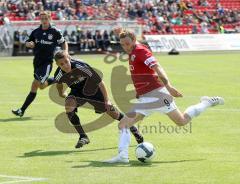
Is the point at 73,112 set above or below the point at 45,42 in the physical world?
above

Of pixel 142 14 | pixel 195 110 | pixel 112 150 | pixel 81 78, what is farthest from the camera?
pixel 142 14

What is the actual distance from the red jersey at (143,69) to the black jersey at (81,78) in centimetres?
140

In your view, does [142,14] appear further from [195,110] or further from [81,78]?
[195,110]

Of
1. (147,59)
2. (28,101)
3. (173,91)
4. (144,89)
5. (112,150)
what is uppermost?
(147,59)

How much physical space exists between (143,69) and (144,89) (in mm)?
379

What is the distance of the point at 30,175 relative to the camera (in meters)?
9.48

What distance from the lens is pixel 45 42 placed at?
16812 millimetres

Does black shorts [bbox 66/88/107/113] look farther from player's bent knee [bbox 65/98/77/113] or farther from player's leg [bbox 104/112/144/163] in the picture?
player's leg [bbox 104/112/144/163]

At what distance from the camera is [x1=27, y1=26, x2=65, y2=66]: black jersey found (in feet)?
54.9

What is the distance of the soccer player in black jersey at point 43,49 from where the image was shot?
16.7 m

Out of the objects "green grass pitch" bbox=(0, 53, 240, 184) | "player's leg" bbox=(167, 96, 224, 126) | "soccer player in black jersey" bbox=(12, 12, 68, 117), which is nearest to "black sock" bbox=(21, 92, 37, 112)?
"soccer player in black jersey" bbox=(12, 12, 68, 117)

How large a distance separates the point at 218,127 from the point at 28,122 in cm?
440

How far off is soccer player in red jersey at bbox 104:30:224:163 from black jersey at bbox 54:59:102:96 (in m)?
1.40

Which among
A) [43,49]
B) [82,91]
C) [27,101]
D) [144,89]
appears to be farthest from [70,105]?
[43,49]
